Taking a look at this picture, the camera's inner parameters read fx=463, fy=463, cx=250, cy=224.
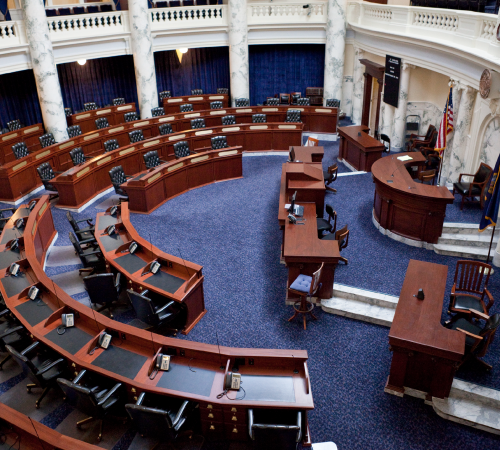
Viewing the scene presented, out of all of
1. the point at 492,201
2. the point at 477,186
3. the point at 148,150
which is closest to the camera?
the point at 492,201

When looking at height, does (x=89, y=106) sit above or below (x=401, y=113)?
below

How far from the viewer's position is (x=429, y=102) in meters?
12.5

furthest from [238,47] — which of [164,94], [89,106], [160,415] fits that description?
[160,415]

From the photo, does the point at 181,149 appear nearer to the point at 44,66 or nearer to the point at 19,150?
the point at 19,150

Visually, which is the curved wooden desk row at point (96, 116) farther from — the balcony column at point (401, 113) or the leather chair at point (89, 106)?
the balcony column at point (401, 113)

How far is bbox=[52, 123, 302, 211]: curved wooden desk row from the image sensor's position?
9992 mm

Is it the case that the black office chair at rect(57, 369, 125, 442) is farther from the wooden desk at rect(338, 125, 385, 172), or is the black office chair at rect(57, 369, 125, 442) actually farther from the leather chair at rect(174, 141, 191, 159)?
the wooden desk at rect(338, 125, 385, 172)

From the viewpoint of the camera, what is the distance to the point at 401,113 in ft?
40.2

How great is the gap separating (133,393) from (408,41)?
9.70m

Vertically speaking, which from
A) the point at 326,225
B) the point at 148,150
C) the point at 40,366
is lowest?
the point at 40,366

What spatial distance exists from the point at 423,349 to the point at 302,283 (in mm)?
1979

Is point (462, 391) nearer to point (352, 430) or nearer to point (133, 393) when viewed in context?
point (352, 430)

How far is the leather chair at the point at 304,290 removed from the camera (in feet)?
20.2

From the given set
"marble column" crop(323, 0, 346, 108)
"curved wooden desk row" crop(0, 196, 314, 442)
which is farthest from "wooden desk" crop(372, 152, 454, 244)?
"marble column" crop(323, 0, 346, 108)
